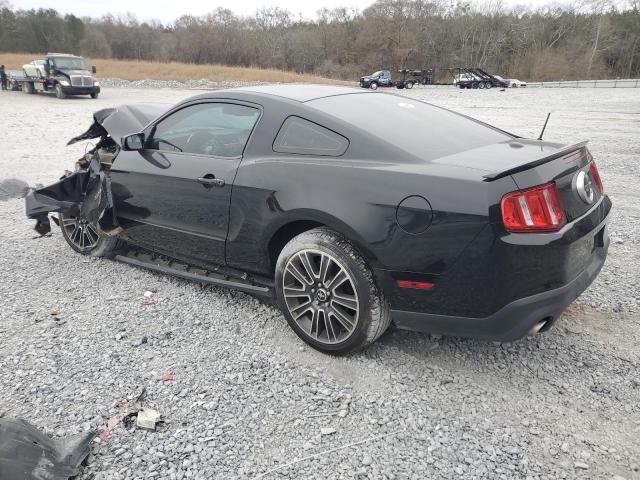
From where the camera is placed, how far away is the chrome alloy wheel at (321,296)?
293 cm

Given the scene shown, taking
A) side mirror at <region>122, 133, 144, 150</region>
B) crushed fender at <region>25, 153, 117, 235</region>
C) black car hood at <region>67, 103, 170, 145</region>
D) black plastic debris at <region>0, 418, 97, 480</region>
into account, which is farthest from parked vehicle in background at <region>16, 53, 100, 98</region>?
black plastic debris at <region>0, 418, 97, 480</region>

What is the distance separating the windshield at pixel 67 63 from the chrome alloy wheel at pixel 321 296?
27.6 m

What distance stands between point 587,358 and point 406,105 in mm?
2126

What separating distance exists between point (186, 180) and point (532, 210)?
2391 millimetres

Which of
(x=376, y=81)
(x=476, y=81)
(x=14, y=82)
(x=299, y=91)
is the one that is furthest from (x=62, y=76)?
(x=476, y=81)

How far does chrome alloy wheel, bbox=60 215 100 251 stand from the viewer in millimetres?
4719

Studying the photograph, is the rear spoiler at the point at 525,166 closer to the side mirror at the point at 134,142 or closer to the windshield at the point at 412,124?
the windshield at the point at 412,124

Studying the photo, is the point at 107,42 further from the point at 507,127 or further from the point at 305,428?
the point at 305,428

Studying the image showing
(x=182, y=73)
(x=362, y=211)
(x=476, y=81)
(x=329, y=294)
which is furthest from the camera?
(x=182, y=73)

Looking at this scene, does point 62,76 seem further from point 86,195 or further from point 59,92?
point 86,195

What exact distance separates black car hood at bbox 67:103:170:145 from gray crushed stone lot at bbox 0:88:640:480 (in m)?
1.38

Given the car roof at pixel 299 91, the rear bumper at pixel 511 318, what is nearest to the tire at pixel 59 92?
the car roof at pixel 299 91

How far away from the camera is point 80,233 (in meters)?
4.80

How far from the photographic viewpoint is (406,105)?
3670 mm
